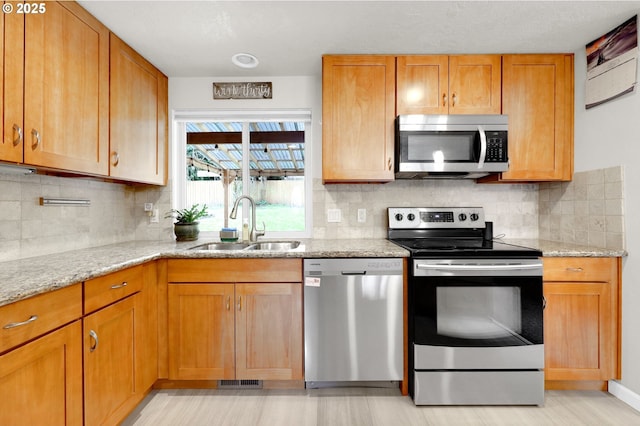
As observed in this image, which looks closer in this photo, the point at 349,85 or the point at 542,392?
the point at 542,392

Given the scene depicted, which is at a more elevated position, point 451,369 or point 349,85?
point 349,85

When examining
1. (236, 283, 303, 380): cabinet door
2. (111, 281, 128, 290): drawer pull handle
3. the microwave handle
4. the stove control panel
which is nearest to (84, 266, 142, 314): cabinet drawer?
(111, 281, 128, 290): drawer pull handle

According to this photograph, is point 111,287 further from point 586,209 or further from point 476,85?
point 586,209

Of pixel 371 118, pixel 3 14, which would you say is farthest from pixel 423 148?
pixel 3 14

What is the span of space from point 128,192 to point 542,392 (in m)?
3.23

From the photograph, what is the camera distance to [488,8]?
168 centimetres

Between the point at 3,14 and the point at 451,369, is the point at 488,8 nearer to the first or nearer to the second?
the point at 451,369

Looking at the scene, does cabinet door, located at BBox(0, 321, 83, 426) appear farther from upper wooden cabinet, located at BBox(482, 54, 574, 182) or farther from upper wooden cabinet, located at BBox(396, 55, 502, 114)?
upper wooden cabinet, located at BBox(482, 54, 574, 182)

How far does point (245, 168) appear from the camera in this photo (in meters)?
2.67

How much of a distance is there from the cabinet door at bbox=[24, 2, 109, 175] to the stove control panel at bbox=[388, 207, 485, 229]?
2015mm

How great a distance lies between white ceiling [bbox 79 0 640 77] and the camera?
165cm

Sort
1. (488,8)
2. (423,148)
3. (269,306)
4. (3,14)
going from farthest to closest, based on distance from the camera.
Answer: (423,148), (269,306), (488,8), (3,14)

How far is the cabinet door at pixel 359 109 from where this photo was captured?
7.11 feet

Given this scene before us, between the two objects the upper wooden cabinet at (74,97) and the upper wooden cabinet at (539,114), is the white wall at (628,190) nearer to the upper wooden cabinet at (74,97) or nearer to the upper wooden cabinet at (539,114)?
the upper wooden cabinet at (539,114)
